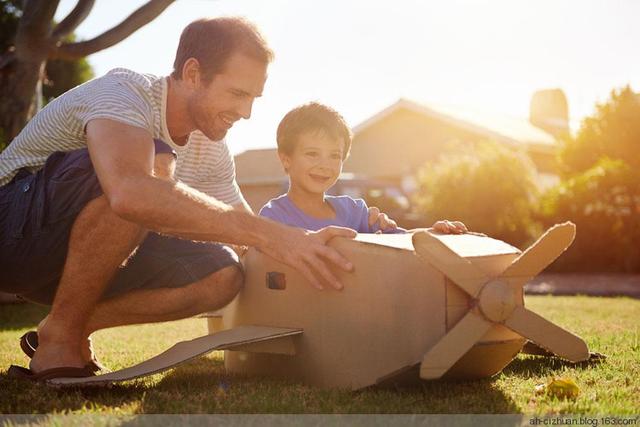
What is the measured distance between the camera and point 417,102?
1930cm

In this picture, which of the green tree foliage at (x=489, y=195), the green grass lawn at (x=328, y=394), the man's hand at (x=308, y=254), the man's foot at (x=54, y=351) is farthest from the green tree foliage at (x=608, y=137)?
the man's foot at (x=54, y=351)

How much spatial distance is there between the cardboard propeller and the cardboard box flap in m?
0.07

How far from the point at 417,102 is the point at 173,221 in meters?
17.6

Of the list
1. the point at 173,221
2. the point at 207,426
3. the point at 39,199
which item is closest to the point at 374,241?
the point at 173,221

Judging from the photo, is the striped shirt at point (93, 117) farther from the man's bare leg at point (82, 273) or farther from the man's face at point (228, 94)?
the man's bare leg at point (82, 273)

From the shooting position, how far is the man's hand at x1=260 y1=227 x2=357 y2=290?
223 centimetres

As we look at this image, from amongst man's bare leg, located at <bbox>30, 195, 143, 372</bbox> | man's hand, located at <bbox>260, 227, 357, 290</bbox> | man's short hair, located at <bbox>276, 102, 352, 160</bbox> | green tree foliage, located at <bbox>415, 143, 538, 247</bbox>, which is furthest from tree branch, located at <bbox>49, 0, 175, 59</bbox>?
green tree foliage, located at <bbox>415, 143, 538, 247</bbox>

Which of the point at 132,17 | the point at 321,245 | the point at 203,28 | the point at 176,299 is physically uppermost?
the point at 132,17

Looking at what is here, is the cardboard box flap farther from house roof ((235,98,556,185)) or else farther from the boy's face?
house roof ((235,98,556,185))

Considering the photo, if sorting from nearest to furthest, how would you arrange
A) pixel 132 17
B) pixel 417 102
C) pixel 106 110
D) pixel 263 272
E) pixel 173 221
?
pixel 173 221 → pixel 106 110 → pixel 263 272 → pixel 132 17 → pixel 417 102

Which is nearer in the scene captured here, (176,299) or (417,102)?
(176,299)

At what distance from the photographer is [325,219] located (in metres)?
3.56

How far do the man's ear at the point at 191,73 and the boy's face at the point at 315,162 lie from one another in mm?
925

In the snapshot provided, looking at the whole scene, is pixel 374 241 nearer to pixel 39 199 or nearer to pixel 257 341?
pixel 257 341
